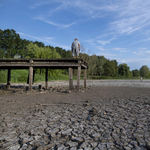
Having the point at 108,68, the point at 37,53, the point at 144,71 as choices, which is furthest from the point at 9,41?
the point at 144,71

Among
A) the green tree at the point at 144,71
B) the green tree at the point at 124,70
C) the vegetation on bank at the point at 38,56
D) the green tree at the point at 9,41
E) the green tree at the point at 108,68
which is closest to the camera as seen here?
the vegetation on bank at the point at 38,56

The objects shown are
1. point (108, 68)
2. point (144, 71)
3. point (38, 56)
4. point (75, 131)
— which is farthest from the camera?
point (144, 71)

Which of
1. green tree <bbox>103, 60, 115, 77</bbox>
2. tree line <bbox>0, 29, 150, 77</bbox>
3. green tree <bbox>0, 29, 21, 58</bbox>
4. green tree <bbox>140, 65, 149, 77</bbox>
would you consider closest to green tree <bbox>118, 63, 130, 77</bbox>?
tree line <bbox>0, 29, 150, 77</bbox>

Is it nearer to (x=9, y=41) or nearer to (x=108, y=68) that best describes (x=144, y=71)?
(x=108, y=68)

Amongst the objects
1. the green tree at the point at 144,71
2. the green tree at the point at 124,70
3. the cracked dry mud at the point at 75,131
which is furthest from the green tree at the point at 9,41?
the green tree at the point at 144,71

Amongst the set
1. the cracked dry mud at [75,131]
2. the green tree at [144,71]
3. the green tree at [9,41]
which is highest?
the green tree at [9,41]

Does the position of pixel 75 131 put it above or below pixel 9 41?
below

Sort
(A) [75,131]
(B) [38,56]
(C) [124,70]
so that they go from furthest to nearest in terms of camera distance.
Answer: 1. (C) [124,70]
2. (B) [38,56]
3. (A) [75,131]

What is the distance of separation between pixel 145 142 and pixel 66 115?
2.53 m

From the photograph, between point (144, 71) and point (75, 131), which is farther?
point (144, 71)

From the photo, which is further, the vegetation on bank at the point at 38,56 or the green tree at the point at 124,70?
the green tree at the point at 124,70

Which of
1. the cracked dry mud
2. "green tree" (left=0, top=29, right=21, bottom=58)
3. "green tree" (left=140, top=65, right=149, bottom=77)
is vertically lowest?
the cracked dry mud

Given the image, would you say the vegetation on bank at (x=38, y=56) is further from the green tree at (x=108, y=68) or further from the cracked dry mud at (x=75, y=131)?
the cracked dry mud at (x=75, y=131)

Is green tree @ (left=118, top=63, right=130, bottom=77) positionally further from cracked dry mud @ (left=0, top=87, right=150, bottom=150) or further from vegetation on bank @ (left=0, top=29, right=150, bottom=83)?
cracked dry mud @ (left=0, top=87, right=150, bottom=150)
